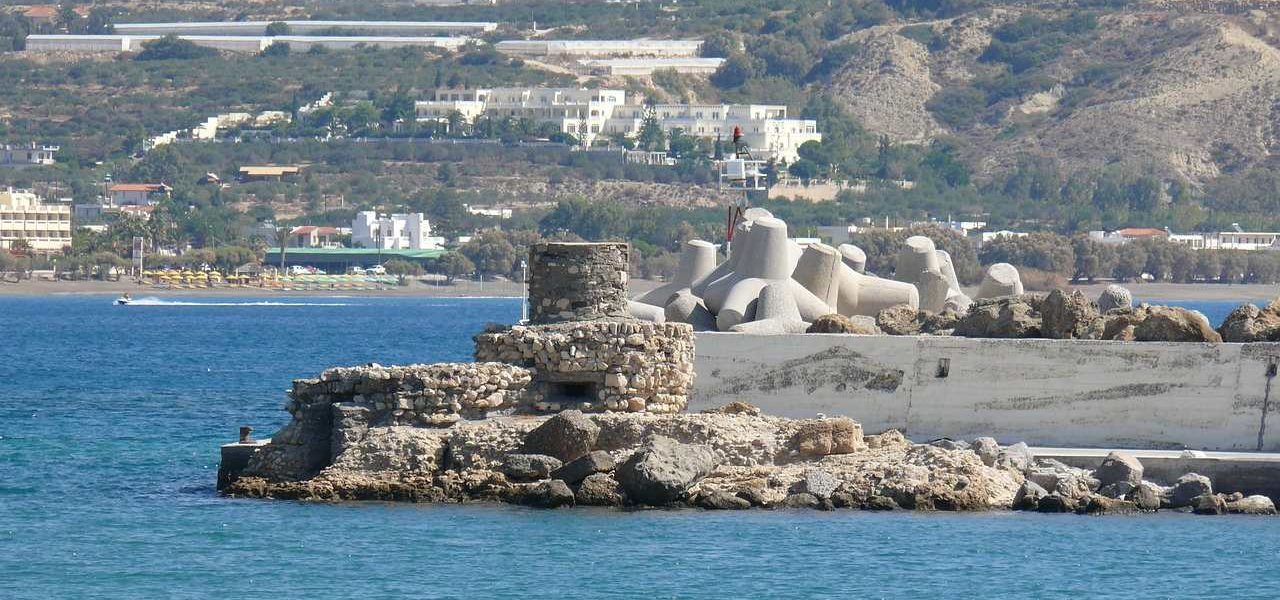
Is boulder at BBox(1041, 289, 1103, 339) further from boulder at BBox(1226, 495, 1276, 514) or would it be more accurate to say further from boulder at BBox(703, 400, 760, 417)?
boulder at BBox(703, 400, 760, 417)

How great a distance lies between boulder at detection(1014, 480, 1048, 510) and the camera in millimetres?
23031

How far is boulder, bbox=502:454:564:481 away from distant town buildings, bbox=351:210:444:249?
430 feet

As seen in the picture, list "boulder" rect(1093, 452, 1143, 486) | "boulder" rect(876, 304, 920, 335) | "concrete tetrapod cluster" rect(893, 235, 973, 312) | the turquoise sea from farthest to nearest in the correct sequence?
1. "concrete tetrapod cluster" rect(893, 235, 973, 312)
2. "boulder" rect(876, 304, 920, 335)
3. "boulder" rect(1093, 452, 1143, 486)
4. the turquoise sea

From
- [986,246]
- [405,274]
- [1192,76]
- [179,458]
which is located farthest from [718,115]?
[179,458]

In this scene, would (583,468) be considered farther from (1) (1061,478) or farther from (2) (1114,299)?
(2) (1114,299)

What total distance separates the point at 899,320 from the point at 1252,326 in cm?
412

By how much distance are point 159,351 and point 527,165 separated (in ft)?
388

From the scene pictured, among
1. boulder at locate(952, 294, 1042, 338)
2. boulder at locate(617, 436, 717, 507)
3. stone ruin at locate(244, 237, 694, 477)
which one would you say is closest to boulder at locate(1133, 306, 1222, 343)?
boulder at locate(952, 294, 1042, 338)

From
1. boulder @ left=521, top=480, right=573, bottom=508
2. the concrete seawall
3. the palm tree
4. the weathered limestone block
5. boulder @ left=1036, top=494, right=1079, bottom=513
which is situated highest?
the weathered limestone block

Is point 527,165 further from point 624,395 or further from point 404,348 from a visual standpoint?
point 624,395

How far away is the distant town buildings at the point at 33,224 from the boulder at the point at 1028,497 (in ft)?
425

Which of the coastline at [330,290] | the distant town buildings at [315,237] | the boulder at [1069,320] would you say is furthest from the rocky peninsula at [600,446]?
the distant town buildings at [315,237]

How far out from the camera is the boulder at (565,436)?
75.3 feet

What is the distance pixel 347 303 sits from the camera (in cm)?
13650
